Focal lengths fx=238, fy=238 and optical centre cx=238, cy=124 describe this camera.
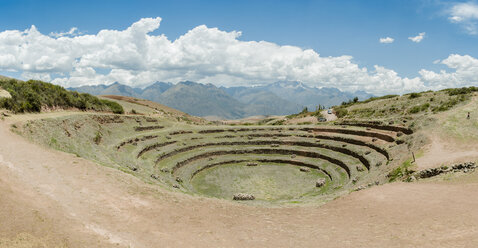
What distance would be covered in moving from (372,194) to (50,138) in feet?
105

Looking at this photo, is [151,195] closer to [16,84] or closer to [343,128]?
[16,84]

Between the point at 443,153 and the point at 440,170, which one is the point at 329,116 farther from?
the point at 440,170

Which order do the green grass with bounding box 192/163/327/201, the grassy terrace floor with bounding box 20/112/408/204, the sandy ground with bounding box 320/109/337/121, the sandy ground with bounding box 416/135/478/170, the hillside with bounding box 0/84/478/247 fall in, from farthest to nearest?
the sandy ground with bounding box 320/109/337/121 < the green grass with bounding box 192/163/327/201 < the grassy terrace floor with bounding box 20/112/408/204 < the sandy ground with bounding box 416/135/478/170 < the hillside with bounding box 0/84/478/247

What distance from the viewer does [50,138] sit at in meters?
25.8

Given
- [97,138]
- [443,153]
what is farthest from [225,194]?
[443,153]

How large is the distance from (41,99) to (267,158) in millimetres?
38367

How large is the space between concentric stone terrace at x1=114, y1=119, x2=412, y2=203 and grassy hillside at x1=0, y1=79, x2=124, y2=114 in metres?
12.2

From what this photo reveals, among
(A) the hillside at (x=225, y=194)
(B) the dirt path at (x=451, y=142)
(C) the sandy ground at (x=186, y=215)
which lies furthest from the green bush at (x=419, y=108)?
(C) the sandy ground at (x=186, y=215)

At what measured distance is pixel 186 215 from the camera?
1496 centimetres

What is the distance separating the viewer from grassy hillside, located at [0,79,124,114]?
31.4 metres

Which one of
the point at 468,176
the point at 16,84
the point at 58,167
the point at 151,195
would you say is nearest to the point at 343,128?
the point at 468,176

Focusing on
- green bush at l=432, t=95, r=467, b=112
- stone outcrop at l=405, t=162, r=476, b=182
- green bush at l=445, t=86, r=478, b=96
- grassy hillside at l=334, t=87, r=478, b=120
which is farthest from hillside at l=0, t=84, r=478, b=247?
green bush at l=445, t=86, r=478, b=96

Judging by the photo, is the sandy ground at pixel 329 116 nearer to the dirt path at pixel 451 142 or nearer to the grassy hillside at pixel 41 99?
the dirt path at pixel 451 142

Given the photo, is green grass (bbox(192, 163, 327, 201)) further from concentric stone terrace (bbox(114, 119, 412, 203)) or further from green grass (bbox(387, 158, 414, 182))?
green grass (bbox(387, 158, 414, 182))
